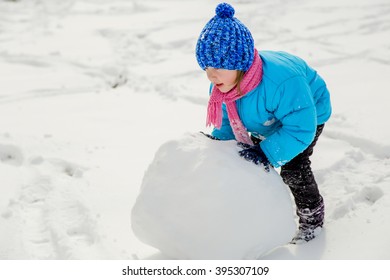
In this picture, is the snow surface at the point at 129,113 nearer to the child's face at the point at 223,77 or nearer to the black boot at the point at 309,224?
the black boot at the point at 309,224

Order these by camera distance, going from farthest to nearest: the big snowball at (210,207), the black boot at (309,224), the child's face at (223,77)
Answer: the black boot at (309,224) → the child's face at (223,77) → the big snowball at (210,207)

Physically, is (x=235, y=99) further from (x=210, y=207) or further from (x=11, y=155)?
(x=11, y=155)

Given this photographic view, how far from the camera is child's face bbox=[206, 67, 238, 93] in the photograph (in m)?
1.98

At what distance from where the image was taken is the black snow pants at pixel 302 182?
2.20 meters

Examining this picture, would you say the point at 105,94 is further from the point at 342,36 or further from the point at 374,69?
the point at 342,36

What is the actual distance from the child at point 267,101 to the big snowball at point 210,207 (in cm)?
15

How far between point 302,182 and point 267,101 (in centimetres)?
47

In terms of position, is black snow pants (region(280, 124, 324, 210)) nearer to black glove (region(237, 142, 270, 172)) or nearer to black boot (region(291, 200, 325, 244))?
black boot (region(291, 200, 325, 244))


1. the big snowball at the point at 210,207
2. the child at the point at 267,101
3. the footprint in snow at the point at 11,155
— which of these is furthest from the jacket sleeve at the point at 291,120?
the footprint in snow at the point at 11,155

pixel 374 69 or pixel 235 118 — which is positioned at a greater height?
pixel 235 118

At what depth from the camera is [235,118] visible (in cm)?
220

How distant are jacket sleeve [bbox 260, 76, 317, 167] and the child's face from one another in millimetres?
198
